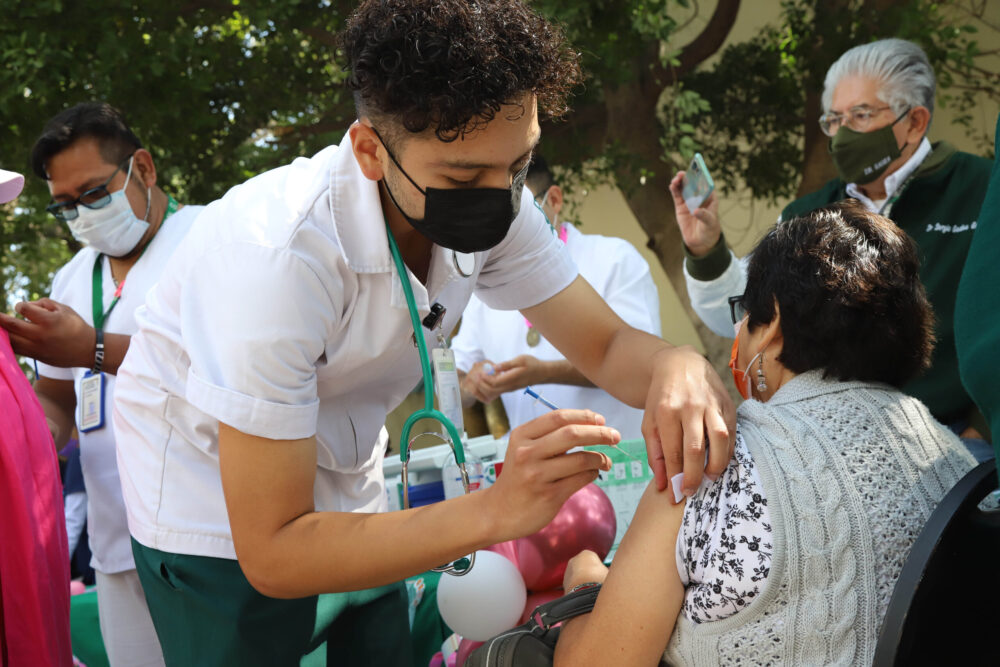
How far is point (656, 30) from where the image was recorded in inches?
170

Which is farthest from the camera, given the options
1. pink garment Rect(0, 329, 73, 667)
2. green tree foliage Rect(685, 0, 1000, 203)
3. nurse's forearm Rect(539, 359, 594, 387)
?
green tree foliage Rect(685, 0, 1000, 203)

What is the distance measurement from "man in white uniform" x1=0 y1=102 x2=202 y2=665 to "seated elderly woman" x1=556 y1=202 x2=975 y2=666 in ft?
5.22

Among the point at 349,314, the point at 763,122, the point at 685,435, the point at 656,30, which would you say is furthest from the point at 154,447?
the point at 763,122

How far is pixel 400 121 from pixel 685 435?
66 cm

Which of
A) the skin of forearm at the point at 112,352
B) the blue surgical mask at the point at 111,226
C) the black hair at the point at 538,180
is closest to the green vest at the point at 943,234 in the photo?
the black hair at the point at 538,180

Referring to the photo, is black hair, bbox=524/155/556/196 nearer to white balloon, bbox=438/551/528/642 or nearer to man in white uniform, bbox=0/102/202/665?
man in white uniform, bbox=0/102/202/665

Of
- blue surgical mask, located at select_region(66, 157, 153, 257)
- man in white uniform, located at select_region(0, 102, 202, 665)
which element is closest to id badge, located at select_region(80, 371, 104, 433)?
man in white uniform, located at select_region(0, 102, 202, 665)

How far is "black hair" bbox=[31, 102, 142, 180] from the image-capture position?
113 inches

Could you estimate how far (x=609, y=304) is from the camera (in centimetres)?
353

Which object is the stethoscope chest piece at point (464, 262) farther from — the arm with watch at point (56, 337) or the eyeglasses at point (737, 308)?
the arm with watch at point (56, 337)

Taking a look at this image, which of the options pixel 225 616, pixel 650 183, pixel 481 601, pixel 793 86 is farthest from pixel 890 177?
pixel 793 86

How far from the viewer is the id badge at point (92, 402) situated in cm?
276

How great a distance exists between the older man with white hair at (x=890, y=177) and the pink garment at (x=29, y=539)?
6.32 ft

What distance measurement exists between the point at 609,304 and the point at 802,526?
2.10 m
